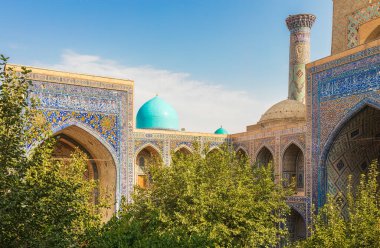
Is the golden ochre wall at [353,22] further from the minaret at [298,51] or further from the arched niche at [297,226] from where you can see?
the minaret at [298,51]

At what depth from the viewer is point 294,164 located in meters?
13.8

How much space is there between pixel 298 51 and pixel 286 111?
333cm

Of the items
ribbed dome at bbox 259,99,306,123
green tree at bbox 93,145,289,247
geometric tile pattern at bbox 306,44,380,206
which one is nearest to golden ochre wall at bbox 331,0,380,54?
geometric tile pattern at bbox 306,44,380,206

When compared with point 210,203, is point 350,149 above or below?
above

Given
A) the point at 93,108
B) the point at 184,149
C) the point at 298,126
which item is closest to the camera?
the point at 93,108

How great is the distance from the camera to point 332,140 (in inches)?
401

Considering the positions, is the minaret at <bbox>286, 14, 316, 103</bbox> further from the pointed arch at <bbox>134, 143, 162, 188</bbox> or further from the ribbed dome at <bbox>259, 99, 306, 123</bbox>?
the pointed arch at <bbox>134, 143, 162, 188</bbox>

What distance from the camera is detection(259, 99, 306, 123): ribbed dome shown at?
1599 centimetres

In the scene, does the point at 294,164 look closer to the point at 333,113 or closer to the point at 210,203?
the point at 333,113

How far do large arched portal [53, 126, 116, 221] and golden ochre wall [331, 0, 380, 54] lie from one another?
7.29 metres

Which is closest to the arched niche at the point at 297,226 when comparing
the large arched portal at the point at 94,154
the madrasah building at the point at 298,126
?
the madrasah building at the point at 298,126

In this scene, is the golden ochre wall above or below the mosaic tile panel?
above

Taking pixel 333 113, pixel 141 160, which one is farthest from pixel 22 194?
pixel 141 160

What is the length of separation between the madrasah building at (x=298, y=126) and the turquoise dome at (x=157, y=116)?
354cm
